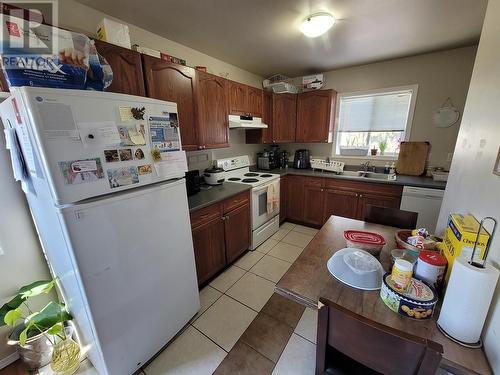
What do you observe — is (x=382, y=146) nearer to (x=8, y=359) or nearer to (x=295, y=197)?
(x=295, y=197)

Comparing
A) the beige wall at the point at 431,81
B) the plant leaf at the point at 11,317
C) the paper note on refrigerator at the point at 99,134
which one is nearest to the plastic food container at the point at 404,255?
the paper note on refrigerator at the point at 99,134

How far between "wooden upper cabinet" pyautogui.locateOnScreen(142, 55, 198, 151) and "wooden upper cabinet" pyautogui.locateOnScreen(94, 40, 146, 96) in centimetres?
6

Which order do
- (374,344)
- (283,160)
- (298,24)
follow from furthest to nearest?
(283,160), (298,24), (374,344)

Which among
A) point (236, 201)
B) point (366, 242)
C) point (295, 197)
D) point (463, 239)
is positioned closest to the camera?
point (463, 239)

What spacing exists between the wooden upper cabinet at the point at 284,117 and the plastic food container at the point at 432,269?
2764 millimetres

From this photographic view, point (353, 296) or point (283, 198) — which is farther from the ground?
point (353, 296)

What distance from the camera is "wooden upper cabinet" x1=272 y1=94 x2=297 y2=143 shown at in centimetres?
329

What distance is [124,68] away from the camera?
1497 mm

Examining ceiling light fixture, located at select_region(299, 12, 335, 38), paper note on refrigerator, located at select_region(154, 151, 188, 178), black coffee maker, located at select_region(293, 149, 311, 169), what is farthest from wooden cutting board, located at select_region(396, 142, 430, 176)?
paper note on refrigerator, located at select_region(154, 151, 188, 178)

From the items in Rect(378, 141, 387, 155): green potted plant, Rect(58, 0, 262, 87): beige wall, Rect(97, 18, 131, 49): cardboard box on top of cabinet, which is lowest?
Rect(378, 141, 387, 155): green potted plant

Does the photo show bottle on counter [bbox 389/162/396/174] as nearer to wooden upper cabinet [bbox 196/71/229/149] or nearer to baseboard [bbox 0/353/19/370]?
wooden upper cabinet [bbox 196/71/229/149]

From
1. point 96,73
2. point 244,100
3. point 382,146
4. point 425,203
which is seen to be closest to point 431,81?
point 382,146

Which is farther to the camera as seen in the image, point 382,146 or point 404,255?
point 382,146

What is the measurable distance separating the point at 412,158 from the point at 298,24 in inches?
90.4
